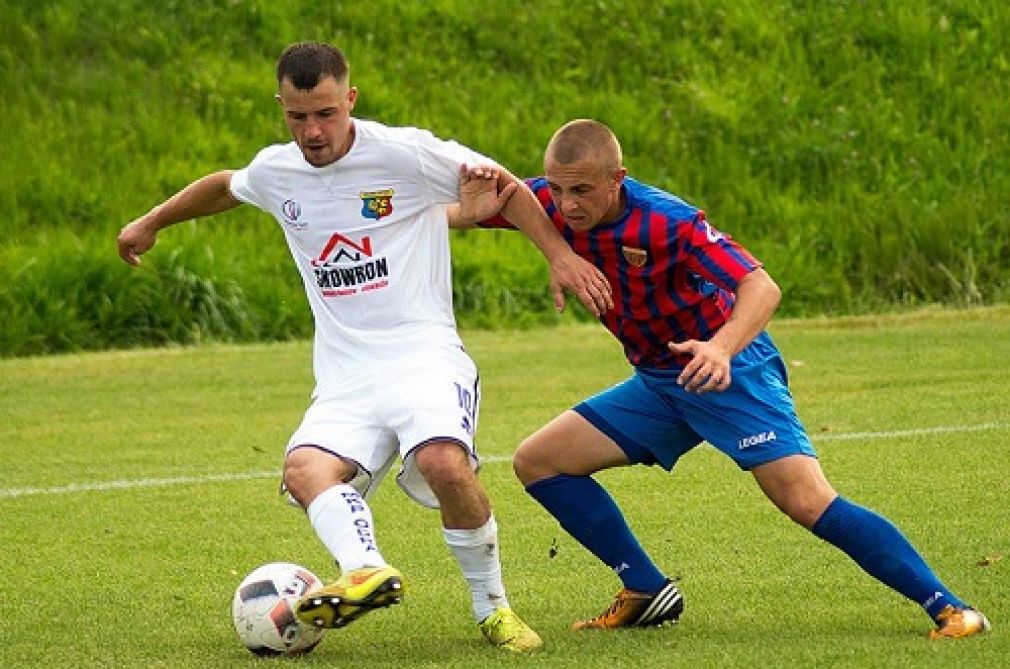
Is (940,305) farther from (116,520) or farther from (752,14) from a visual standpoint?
(116,520)

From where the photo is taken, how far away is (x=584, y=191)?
20.5ft

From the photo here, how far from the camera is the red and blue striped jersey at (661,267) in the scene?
246 inches

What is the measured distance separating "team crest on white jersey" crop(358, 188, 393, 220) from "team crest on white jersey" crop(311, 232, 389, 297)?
8 centimetres

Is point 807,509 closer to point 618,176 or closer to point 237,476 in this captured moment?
point 618,176

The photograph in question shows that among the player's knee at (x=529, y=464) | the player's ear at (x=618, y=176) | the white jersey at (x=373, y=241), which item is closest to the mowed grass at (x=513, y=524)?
the player's knee at (x=529, y=464)

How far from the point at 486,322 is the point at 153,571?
925 centimetres

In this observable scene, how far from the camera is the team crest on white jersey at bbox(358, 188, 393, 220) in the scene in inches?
255

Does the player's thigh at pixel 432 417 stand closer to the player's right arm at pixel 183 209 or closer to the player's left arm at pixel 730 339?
the player's left arm at pixel 730 339

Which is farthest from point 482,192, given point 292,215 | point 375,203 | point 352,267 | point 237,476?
point 237,476

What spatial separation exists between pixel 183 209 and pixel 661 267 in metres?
1.64

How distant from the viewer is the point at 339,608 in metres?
5.82

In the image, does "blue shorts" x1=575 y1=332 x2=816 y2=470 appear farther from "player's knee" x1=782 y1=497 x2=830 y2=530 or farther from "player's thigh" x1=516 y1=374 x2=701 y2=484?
"player's knee" x1=782 y1=497 x2=830 y2=530

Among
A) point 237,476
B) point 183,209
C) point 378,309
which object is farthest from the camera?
point 237,476

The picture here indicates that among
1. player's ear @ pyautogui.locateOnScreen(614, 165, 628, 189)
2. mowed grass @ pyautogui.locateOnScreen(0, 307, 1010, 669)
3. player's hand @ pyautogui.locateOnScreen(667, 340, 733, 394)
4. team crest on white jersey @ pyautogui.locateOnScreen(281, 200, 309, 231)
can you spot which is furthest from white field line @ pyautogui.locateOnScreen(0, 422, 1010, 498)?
player's hand @ pyautogui.locateOnScreen(667, 340, 733, 394)
